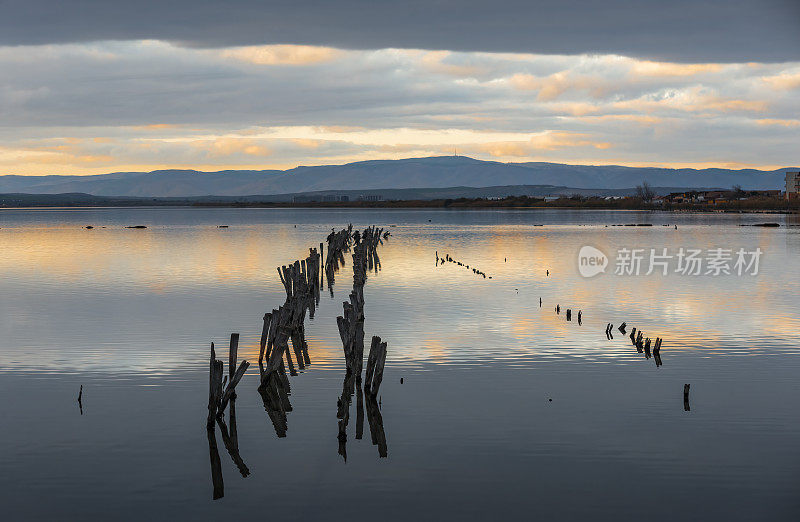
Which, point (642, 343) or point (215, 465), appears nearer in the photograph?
point (215, 465)

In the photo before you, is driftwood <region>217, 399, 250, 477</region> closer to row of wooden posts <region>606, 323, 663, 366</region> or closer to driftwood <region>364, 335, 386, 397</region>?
driftwood <region>364, 335, 386, 397</region>

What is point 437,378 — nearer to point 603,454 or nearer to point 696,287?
point 603,454

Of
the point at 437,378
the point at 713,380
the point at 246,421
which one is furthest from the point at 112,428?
the point at 713,380

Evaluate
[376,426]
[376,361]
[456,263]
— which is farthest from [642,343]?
[456,263]

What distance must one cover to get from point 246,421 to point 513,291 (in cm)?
2034

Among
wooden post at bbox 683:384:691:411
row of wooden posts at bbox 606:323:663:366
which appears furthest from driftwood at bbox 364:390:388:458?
row of wooden posts at bbox 606:323:663:366

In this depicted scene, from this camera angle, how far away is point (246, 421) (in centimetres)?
1378

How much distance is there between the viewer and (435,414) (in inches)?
555

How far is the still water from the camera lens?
1065 centimetres

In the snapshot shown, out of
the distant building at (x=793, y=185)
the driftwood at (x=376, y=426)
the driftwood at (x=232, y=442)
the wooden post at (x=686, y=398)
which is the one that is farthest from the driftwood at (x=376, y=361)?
the distant building at (x=793, y=185)

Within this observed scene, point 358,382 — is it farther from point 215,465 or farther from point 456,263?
point 456,263

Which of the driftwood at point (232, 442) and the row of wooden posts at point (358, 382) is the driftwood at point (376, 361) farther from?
the driftwood at point (232, 442)

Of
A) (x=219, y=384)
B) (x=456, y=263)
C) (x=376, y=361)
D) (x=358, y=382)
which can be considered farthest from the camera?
(x=456, y=263)

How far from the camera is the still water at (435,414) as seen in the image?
34.9 feet
